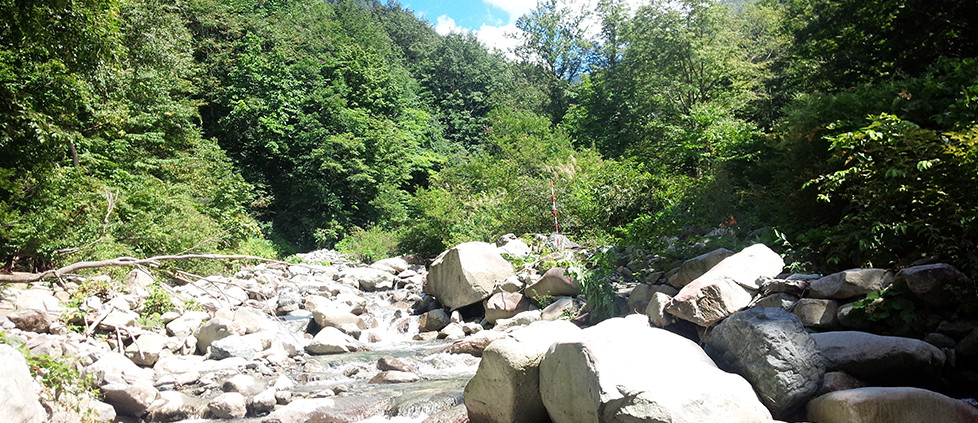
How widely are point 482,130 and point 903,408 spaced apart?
30.0 m

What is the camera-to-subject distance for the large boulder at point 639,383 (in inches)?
121

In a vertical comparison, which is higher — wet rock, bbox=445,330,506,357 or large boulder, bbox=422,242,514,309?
large boulder, bbox=422,242,514,309

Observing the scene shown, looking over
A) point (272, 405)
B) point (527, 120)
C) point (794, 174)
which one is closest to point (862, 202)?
point (794, 174)

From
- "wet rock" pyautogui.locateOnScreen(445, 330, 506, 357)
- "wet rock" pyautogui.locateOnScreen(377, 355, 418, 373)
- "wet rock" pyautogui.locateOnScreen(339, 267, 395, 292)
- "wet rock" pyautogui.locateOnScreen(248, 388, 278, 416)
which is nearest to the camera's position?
"wet rock" pyautogui.locateOnScreen(248, 388, 278, 416)

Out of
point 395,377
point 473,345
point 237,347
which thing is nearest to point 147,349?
point 237,347

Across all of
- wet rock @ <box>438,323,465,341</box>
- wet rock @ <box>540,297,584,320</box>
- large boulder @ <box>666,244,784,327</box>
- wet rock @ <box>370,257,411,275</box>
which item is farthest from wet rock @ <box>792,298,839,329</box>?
wet rock @ <box>370,257,411,275</box>

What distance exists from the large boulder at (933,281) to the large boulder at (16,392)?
5.81 metres

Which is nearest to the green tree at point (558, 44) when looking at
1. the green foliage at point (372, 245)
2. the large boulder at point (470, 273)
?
the green foliage at point (372, 245)

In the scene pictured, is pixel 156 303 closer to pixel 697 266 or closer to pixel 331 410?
pixel 331 410

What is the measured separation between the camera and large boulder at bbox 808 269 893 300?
4.08m

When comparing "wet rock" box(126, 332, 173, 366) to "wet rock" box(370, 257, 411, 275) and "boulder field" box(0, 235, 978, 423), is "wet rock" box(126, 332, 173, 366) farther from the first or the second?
"wet rock" box(370, 257, 411, 275)

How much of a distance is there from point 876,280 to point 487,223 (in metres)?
9.57

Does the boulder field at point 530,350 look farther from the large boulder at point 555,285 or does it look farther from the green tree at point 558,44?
the green tree at point 558,44

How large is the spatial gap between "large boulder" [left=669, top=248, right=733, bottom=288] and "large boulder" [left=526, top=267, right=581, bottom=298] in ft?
5.57
